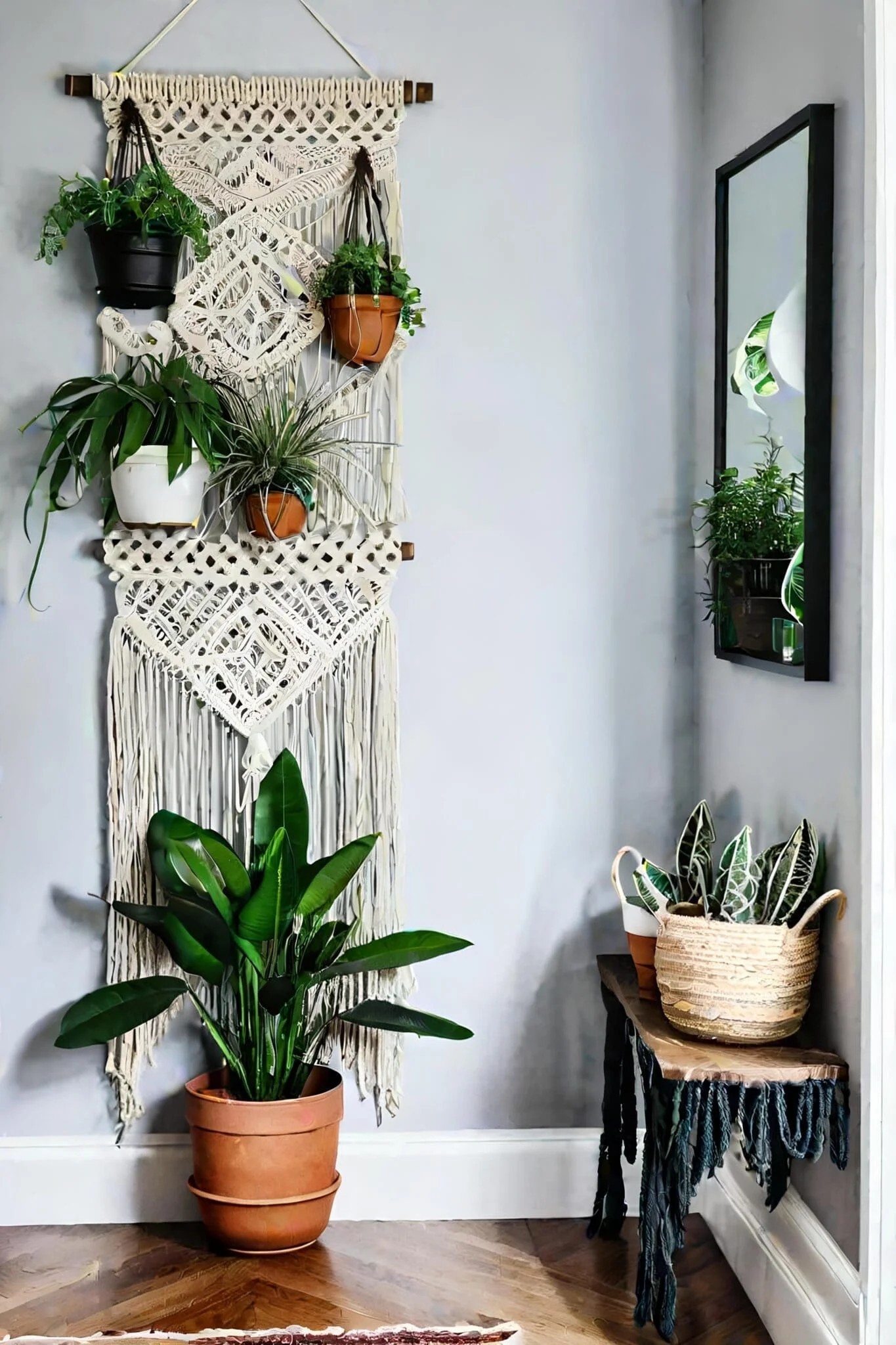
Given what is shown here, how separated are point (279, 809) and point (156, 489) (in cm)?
65

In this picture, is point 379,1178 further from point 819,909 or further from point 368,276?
point 368,276

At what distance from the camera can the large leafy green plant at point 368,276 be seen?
242 centimetres

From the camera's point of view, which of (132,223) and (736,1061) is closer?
(736,1061)

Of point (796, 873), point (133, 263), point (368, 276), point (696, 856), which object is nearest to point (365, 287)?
point (368, 276)

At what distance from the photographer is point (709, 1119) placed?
6.19 ft

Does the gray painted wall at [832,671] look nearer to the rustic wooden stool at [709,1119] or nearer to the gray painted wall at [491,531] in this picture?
the rustic wooden stool at [709,1119]

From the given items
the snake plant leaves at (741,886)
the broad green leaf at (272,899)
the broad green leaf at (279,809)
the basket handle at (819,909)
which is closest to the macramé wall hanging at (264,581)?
the broad green leaf at (279,809)

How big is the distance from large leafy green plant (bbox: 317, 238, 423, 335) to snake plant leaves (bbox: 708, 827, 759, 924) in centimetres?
119

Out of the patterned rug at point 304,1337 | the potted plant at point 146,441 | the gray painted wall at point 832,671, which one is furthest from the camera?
the potted plant at point 146,441

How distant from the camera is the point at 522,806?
8.57 feet

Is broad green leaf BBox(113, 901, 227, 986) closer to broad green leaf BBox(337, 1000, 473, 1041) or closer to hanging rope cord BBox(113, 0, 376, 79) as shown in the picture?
broad green leaf BBox(337, 1000, 473, 1041)

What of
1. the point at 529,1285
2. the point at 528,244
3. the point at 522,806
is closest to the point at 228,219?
the point at 528,244

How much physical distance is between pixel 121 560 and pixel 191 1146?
118 centimetres

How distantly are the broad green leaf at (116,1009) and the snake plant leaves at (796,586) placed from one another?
1.31 metres
